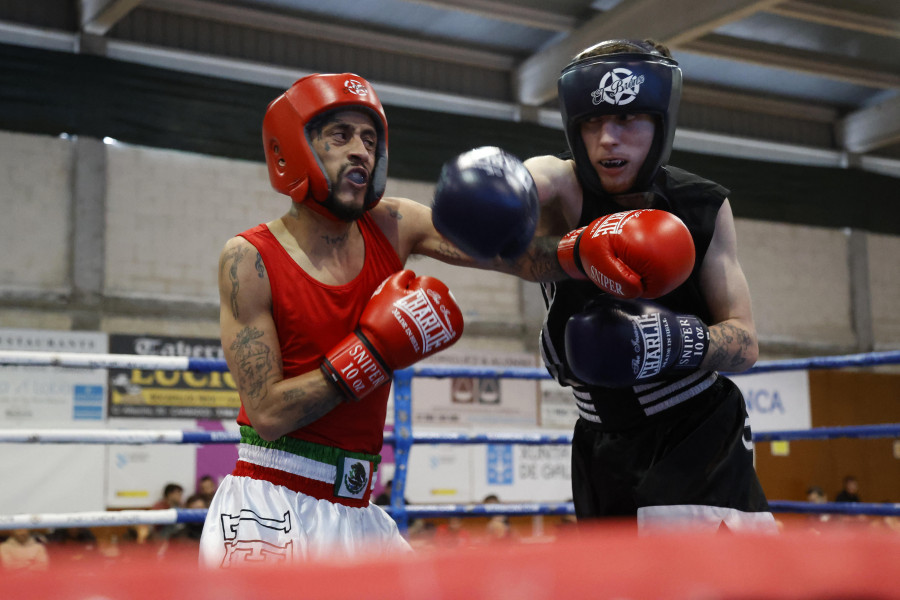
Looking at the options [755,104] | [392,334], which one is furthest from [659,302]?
[755,104]

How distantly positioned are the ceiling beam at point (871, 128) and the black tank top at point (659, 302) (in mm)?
10252

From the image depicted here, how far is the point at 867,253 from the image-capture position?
459 inches

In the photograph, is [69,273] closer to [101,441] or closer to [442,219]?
[101,441]

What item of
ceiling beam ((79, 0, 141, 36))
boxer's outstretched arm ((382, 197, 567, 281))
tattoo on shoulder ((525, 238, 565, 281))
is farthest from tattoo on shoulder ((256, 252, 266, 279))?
ceiling beam ((79, 0, 141, 36))

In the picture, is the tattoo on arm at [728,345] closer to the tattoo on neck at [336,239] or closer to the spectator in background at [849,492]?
the tattoo on neck at [336,239]

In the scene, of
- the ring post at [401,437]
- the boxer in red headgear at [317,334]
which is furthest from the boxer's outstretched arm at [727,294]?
the ring post at [401,437]

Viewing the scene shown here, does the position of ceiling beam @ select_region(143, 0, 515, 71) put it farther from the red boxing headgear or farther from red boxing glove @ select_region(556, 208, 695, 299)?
red boxing glove @ select_region(556, 208, 695, 299)

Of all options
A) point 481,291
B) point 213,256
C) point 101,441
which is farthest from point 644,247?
point 481,291

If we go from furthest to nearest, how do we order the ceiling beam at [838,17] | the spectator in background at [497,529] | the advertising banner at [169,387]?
the ceiling beam at [838,17]
the advertising banner at [169,387]
the spectator in background at [497,529]

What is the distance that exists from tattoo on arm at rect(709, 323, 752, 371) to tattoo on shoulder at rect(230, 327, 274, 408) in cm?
94

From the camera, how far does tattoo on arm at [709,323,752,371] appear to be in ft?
6.09

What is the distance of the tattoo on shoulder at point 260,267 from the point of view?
6.46ft

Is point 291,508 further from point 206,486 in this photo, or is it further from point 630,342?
point 206,486

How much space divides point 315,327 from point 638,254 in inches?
29.4
